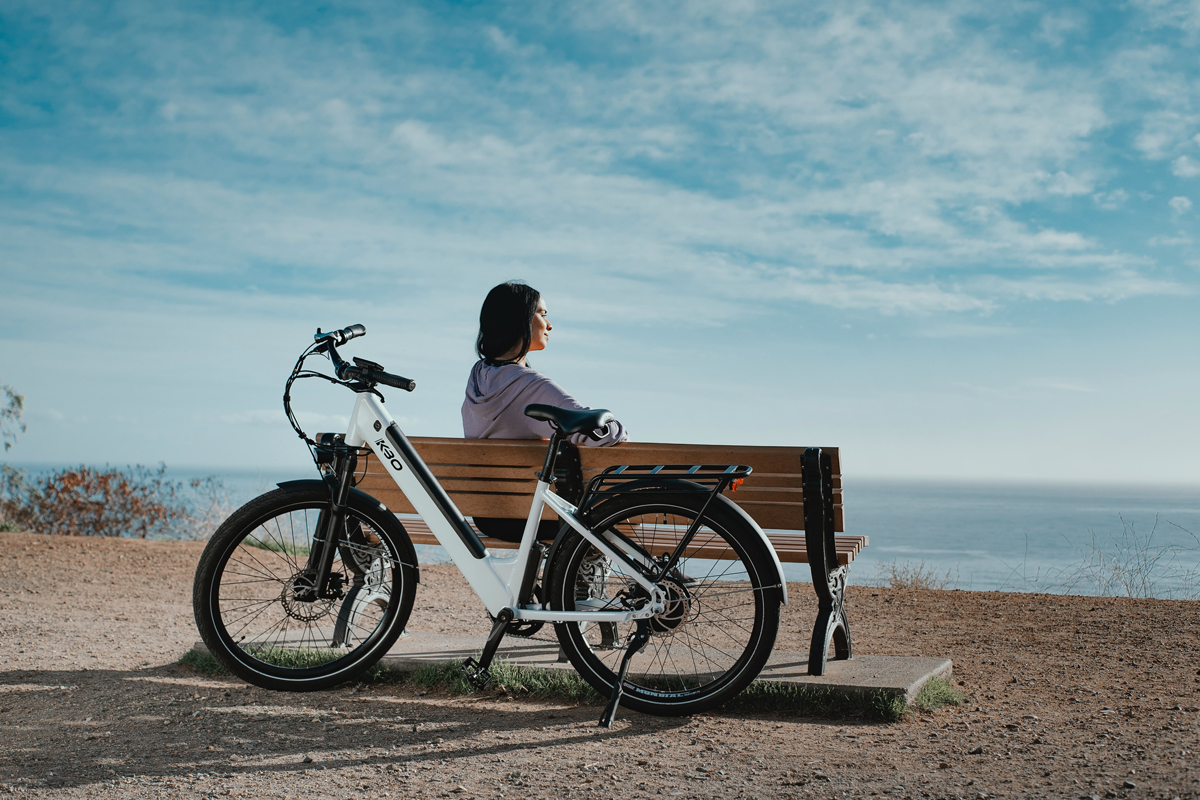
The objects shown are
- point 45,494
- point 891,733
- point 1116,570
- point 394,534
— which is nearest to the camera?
point 891,733

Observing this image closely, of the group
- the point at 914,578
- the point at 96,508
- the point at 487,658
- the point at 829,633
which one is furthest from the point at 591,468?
the point at 96,508

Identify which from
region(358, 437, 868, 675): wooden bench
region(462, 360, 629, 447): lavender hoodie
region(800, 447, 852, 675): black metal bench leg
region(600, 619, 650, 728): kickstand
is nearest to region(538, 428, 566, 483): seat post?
region(358, 437, 868, 675): wooden bench

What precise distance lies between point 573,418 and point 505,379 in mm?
774

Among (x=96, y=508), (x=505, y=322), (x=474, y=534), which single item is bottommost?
(x=96, y=508)

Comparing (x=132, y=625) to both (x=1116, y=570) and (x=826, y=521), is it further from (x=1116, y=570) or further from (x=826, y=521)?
(x=1116, y=570)

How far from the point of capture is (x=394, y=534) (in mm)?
4008

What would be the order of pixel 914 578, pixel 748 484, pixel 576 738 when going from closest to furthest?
pixel 576 738, pixel 748 484, pixel 914 578

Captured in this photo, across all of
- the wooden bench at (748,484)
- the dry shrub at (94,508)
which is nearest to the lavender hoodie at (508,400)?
the wooden bench at (748,484)

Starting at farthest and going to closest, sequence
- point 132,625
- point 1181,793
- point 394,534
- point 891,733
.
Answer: point 132,625
point 394,534
point 891,733
point 1181,793

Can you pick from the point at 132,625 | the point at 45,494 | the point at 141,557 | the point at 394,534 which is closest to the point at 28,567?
the point at 141,557

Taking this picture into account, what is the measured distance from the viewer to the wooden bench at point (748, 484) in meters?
4.00

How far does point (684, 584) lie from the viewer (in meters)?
3.63

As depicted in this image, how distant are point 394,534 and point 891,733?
2065 mm

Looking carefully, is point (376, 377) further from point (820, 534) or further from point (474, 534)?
point (820, 534)
